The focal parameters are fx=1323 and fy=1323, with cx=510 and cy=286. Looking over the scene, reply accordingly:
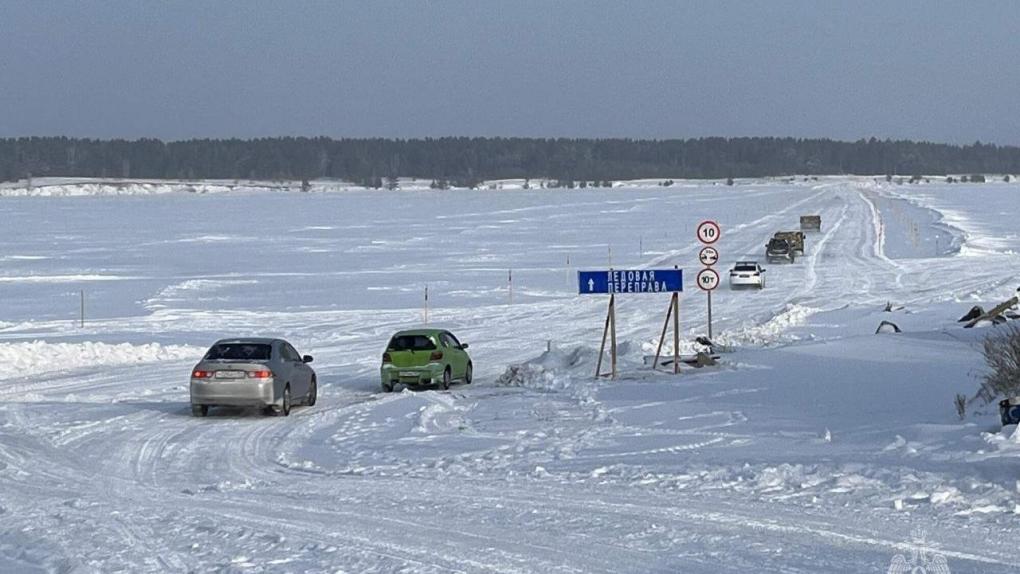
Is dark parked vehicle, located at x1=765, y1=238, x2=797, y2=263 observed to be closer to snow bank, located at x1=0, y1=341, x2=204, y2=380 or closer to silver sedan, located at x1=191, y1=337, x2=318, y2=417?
snow bank, located at x1=0, y1=341, x2=204, y2=380

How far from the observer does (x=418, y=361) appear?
998 inches

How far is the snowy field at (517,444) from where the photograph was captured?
10367 millimetres

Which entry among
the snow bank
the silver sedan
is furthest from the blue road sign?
the snow bank

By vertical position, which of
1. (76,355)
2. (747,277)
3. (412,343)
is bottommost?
(76,355)

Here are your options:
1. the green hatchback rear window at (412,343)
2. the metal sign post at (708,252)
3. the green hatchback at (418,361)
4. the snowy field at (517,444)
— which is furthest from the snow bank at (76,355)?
the metal sign post at (708,252)

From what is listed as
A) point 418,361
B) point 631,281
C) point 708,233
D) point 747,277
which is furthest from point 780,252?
point 631,281

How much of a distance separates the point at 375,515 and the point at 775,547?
377cm

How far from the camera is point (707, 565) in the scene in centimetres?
950

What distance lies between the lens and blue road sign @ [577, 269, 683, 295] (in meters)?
23.6

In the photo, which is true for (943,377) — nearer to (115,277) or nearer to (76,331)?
(76,331)

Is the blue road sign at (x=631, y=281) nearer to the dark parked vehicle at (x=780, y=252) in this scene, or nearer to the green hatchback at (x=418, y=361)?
the green hatchback at (x=418, y=361)

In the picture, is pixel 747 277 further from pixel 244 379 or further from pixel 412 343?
pixel 244 379

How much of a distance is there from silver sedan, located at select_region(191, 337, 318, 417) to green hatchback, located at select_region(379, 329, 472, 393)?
138 inches

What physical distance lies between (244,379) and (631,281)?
7.19 m
